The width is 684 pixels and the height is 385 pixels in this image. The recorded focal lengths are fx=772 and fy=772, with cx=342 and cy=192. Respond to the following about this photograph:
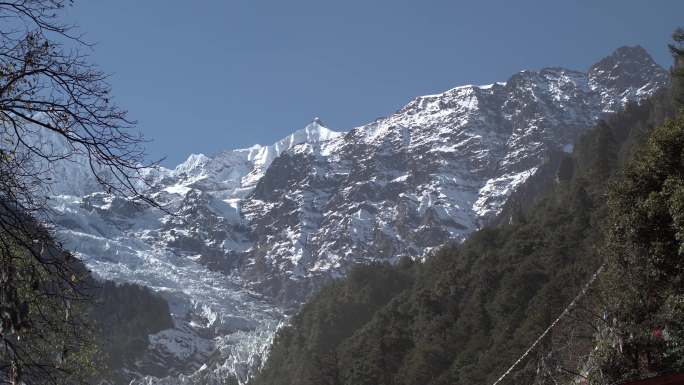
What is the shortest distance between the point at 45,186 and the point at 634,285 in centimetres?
1856

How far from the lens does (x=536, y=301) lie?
208 feet

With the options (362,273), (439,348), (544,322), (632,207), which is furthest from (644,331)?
(362,273)

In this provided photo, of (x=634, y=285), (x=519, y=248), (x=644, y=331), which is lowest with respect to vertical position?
(x=644, y=331)

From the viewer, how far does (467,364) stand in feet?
202

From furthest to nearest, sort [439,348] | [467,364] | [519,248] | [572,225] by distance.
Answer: [519,248] < [572,225] < [439,348] < [467,364]

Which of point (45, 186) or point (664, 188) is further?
point (664, 188)

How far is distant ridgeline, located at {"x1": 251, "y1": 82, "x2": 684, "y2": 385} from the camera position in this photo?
19.9 metres

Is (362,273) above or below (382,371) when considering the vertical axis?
above

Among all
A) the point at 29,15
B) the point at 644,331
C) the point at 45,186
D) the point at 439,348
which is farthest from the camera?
the point at 439,348

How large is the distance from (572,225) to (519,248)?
6.89 meters

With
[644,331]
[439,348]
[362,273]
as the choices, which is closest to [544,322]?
[439,348]

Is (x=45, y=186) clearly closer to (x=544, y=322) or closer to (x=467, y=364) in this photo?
(x=544, y=322)

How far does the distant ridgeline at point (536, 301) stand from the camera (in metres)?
19.9

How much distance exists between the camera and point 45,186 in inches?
311
